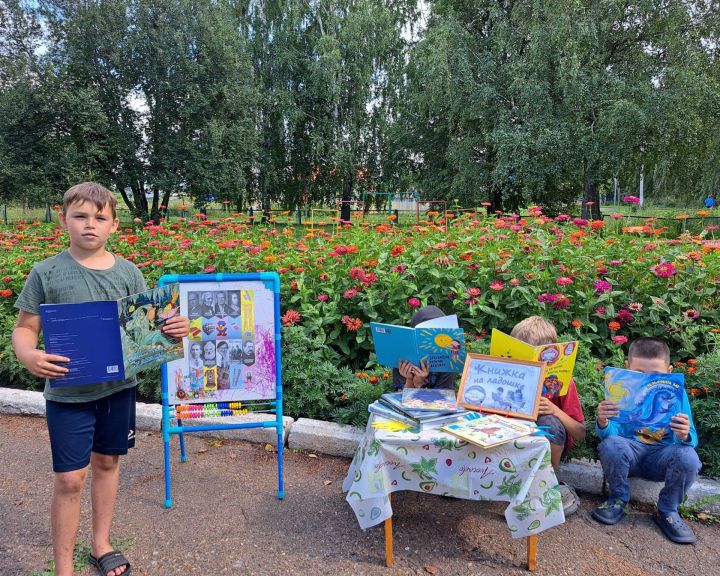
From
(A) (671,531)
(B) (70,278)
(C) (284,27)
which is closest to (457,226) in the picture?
(A) (671,531)

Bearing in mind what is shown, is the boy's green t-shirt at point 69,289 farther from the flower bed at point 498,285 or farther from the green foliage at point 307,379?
the flower bed at point 498,285

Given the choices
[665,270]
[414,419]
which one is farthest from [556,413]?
[665,270]

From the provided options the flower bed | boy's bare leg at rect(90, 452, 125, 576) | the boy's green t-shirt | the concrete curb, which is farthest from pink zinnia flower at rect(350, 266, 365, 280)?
boy's bare leg at rect(90, 452, 125, 576)

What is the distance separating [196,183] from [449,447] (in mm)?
21447

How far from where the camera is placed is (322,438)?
11.8 feet

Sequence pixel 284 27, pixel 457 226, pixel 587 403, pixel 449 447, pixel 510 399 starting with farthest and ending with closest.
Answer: pixel 284 27
pixel 457 226
pixel 587 403
pixel 510 399
pixel 449 447

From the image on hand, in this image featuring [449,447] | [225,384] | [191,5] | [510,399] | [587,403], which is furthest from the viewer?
[191,5]

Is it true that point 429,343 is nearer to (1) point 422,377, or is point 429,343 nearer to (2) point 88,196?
(1) point 422,377

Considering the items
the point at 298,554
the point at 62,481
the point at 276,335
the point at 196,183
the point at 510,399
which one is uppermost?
the point at 196,183

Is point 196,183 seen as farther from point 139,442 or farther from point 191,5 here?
point 139,442

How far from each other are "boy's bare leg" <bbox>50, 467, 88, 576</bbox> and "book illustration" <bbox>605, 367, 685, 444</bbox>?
8.18ft

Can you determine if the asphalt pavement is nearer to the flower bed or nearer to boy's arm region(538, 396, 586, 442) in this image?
boy's arm region(538, 396, 586, 442)

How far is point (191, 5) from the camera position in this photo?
21.5 meters

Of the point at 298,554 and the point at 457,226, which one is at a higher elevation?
the point at 457,226
